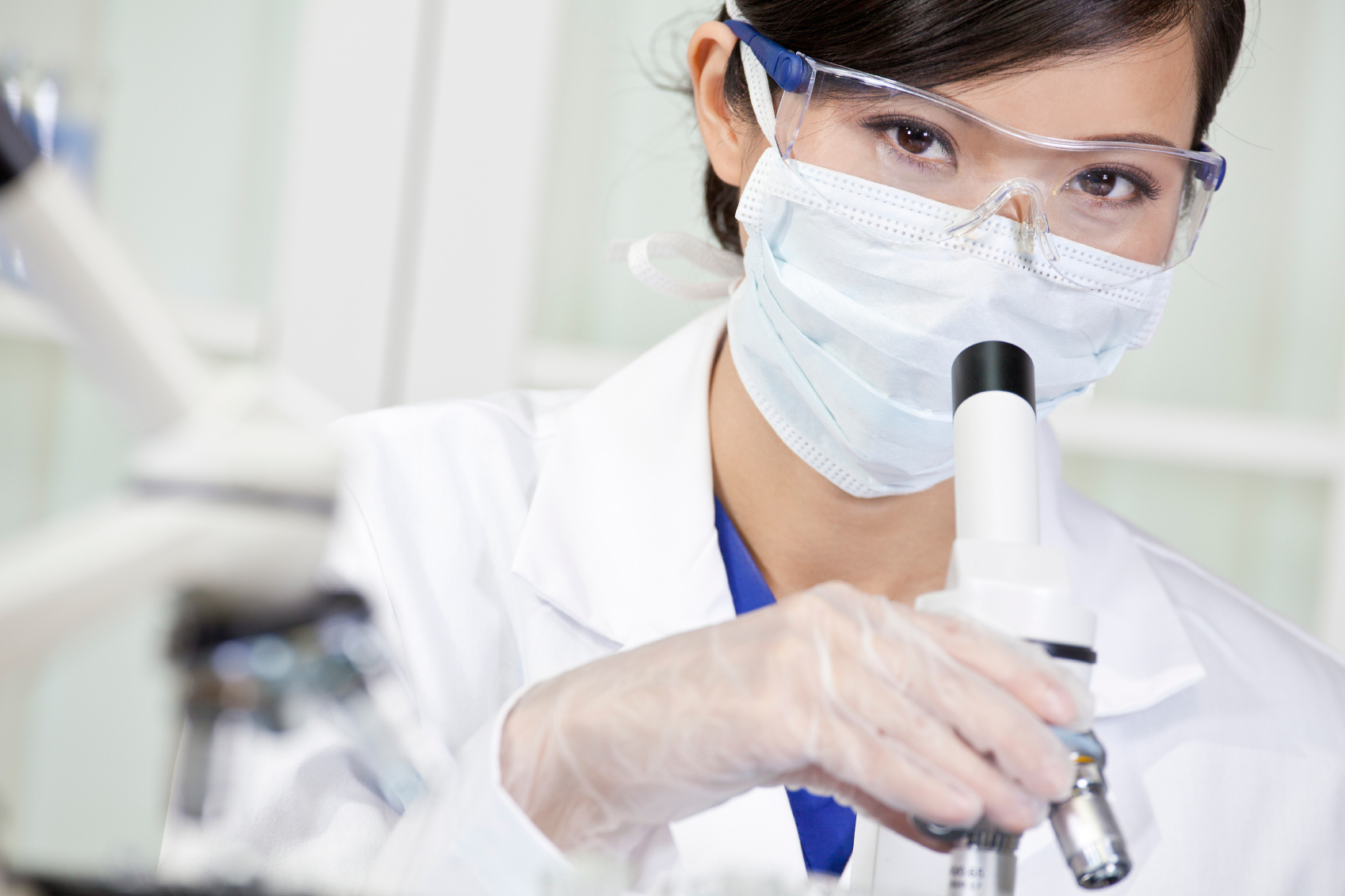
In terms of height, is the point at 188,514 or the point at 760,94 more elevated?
the point at 760,94

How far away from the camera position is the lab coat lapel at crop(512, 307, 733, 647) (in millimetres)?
1018

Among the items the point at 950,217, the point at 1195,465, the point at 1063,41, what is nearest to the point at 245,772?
the point at 950,217

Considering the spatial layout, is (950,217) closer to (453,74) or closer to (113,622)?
(113,622)

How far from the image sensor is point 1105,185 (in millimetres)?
961

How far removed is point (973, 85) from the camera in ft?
2.90

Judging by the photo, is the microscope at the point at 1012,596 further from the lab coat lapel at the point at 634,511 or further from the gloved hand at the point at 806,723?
the lab coat lapel at the point at 634,511

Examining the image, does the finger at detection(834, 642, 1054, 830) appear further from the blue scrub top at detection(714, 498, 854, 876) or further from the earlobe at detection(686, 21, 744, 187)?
the earlobe at detection(686, 21, 744, 187)

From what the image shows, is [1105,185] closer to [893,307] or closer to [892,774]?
[893,307]

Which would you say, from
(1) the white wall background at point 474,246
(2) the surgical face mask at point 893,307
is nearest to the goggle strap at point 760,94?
(2) the surgical face mask at point 893,307

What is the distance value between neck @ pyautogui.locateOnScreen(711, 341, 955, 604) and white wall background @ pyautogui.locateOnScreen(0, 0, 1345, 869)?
0.66m

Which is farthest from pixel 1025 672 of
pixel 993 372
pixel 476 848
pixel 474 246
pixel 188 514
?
pixel 474 246

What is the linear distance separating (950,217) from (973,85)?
101 millimetres

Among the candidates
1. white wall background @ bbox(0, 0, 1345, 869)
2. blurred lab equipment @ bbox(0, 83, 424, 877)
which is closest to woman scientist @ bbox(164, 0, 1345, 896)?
blurred lab equipment @ bbox(0, 83, 424, 877)

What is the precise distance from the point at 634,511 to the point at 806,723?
46 centimetres
